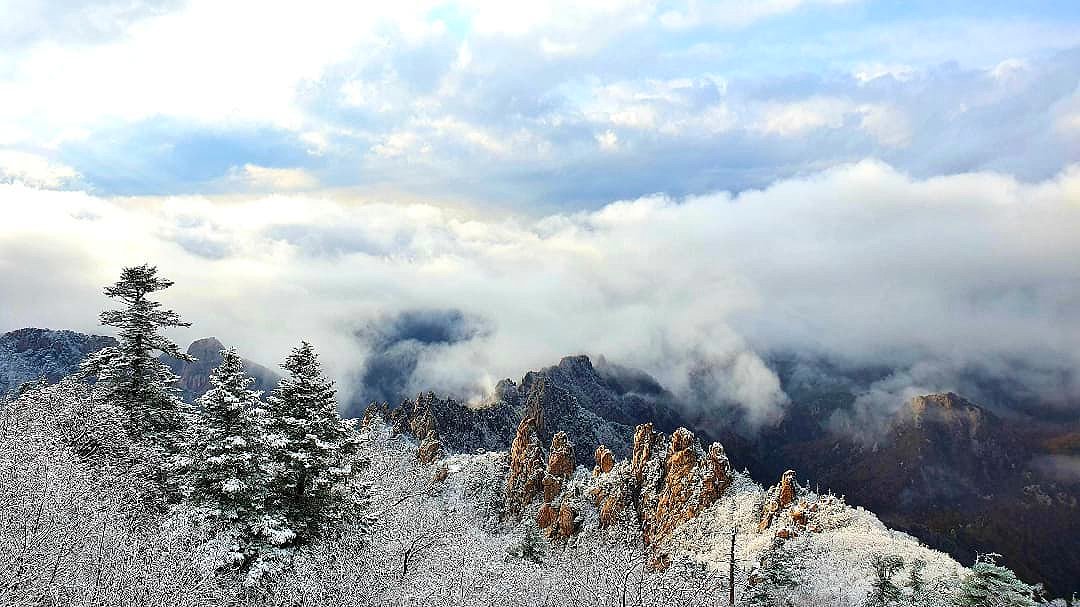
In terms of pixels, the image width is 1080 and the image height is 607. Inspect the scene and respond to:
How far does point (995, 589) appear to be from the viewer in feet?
74.1

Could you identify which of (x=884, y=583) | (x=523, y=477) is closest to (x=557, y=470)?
(x=523, y=477)

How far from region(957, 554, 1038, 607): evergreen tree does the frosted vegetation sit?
73mm

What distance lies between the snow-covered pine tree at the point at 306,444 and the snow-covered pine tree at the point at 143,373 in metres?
7.24

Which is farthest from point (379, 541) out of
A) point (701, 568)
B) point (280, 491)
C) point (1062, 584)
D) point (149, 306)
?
point (1062, 584)

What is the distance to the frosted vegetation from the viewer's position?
2141 cm

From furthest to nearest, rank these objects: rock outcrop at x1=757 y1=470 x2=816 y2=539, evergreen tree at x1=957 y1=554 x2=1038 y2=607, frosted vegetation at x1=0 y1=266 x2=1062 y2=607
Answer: rock outcrop at x1=757 y1=470 x2=816 y2=539 < evergreen tree at x1=957 y1=554 x2=1038 y2=607 < frosted vegetation at x1=0 y1=266 x2=1062 y2=607

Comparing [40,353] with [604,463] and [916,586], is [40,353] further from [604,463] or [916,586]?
[916,586]

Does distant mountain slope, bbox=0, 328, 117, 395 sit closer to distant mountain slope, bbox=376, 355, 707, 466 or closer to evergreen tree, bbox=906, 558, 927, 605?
distant mountain slope, bbox=376, 355, 707, 466

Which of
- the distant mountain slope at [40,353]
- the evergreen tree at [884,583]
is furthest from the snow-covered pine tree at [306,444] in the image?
the distant mountain slope at [40,353]

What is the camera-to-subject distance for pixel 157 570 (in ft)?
69.8

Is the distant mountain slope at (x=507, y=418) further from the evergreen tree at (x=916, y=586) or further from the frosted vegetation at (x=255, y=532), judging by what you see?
the evergreen tree at (x=916, y=586)

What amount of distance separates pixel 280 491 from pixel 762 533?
33990mm

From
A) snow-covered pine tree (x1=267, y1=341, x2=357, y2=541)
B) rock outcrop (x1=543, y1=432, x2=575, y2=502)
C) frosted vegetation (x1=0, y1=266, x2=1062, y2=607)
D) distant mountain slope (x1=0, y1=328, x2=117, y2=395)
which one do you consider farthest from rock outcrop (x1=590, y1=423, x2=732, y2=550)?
distant mountain slope (x1=0, y1=328, x2=117, y2=395)

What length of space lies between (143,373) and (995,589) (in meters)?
36.7
